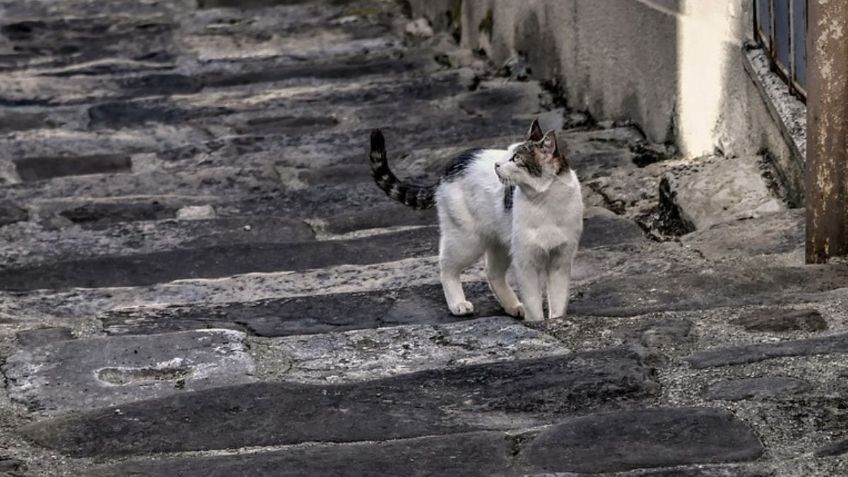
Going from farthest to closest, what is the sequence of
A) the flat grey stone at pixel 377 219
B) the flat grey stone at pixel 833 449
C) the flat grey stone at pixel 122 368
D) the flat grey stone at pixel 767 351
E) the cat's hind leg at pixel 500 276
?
the flat grey stone at pixel 377 219 → the cat's hind leg at pixel 500 276 → the flat grey stone at pixel 122 368 → the flat grey stone at pixel 767 351 → the flat grey stone at pixel 833 449

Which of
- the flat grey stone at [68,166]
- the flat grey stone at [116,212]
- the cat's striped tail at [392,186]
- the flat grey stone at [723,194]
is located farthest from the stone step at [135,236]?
the flat grey stone at [723,194]

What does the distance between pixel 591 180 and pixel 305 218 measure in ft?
3.49

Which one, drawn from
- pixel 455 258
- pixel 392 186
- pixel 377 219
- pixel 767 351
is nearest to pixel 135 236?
pixel 377 219

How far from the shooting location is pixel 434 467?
2.57 metres

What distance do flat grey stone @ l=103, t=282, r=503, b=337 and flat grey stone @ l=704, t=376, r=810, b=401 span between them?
119 centimetres

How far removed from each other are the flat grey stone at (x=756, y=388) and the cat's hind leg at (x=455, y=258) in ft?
4.33

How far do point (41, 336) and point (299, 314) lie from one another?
2.30ft

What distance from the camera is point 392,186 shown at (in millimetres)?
4441

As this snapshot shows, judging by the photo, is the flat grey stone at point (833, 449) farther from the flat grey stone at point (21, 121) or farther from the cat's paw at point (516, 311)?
the flat grey stone at point (21, 121)

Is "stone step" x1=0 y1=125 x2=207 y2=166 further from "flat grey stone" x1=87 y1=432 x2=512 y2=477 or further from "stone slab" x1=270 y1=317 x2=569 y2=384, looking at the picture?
"flat grey stone" x1=87 y1=432 x2=512 y2=477

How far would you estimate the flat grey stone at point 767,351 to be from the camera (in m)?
3.01

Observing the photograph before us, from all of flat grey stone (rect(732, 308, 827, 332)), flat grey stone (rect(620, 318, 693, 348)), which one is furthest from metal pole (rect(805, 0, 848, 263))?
flat grey stone (rect(620, 318, 693, 348))

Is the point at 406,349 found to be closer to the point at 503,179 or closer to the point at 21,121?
the point at 503,179

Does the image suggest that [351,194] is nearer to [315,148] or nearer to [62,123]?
[315,148]
